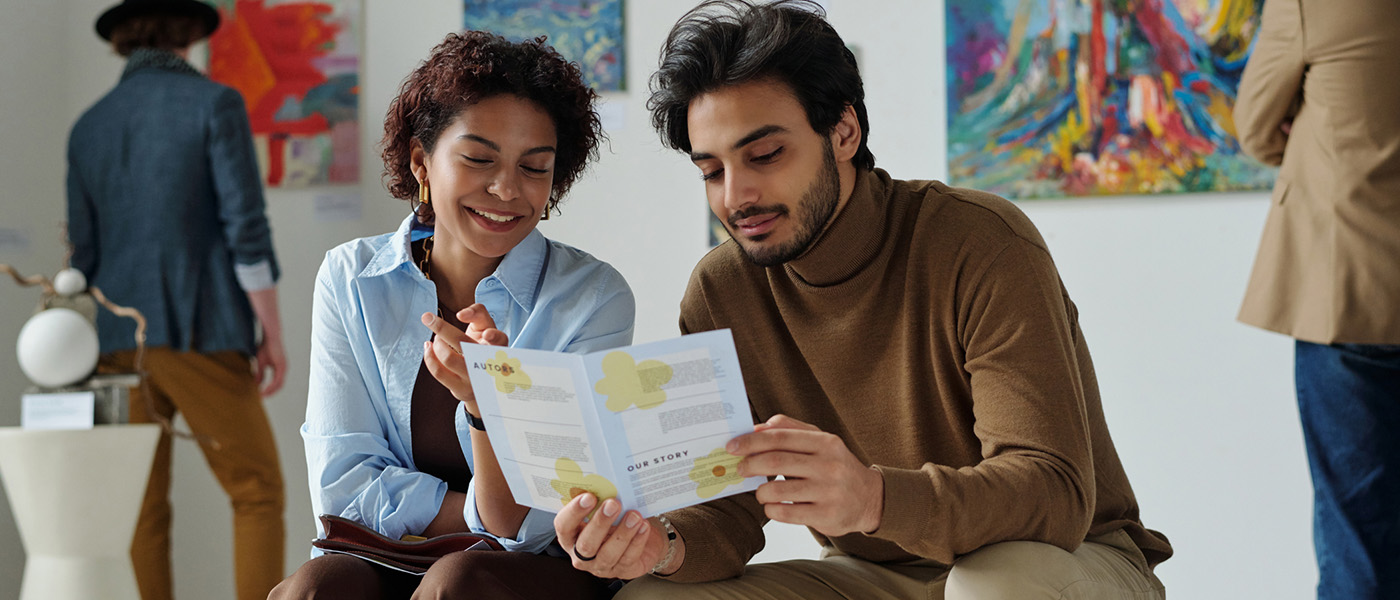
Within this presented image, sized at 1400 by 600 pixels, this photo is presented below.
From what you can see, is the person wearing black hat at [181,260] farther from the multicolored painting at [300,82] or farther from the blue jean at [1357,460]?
the blue jean at [1357,460]

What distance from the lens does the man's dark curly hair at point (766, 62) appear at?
5.10 feet

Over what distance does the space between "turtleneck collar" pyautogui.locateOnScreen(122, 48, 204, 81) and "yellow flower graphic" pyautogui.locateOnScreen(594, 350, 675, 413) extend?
2356mm

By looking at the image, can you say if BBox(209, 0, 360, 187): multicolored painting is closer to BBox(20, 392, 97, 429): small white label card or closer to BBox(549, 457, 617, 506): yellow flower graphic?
BBox(20, 392, 97, 429): small white label card

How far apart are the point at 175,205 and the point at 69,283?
0.33 m

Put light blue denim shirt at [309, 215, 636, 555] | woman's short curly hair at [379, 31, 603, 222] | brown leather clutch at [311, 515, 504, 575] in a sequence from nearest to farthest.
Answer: brown leather clutch at [311, 515, 504, 575], light blue denim shirt at [309, 215, 636, 555], woman's short curly hair at [379, 31, 603, 222]

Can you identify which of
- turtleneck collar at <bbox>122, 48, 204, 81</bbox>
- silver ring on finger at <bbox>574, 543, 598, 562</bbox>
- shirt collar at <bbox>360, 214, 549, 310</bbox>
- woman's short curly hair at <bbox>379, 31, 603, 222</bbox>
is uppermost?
turtleneck collar at <bbox>122, 48, 204, 81</bbox>

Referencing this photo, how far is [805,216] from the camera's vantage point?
1538 mm

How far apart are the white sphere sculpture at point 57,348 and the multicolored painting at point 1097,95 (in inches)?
86.5

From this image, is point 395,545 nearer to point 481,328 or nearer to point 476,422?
point 476,422

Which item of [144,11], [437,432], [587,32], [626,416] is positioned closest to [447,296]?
[437,432]

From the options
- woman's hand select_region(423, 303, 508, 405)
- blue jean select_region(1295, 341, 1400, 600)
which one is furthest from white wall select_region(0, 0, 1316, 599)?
woman's hand select_region(423, 303, 508, 405)

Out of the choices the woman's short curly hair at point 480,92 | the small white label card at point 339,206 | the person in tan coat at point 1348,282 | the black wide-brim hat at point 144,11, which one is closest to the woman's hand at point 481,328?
the woman's short curly hair at point 480,92

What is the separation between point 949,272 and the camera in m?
1.46

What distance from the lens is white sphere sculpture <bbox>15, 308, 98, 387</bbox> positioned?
2.61 metres
